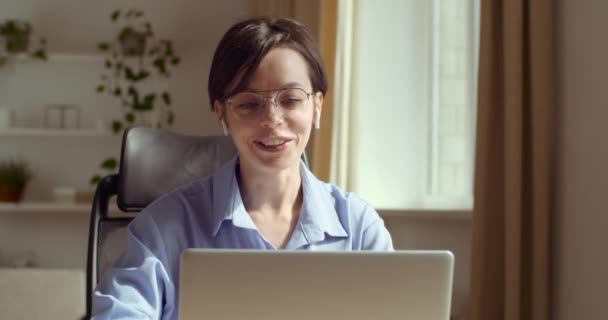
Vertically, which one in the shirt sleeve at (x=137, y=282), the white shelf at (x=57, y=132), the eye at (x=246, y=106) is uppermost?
the eye at (x=246, y=106)

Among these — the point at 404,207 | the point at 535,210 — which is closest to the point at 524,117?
the point at 535,210

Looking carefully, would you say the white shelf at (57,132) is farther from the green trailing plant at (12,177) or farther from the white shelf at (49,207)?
the white shelf at (49,207)

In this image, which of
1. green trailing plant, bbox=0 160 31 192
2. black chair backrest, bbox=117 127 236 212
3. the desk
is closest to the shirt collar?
black chair backrest, bbox=117 127 236 212

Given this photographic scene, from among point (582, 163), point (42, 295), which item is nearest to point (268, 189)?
point (42, 295)

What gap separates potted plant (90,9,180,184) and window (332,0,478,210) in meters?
1.17

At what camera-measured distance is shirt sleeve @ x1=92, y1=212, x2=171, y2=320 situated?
46.5 inches

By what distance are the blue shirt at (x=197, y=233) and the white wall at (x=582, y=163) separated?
48.9 inches

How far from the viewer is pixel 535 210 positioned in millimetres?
2693

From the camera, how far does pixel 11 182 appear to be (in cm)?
429

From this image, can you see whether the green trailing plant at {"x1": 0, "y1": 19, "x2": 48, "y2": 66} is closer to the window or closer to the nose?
the window

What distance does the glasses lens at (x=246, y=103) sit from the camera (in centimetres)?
134

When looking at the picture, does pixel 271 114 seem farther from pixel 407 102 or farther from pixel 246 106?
pixel 407 102

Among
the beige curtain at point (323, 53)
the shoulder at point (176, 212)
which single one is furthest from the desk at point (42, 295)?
the beige curtain at point (323, 53)

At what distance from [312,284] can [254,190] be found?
56 cm
